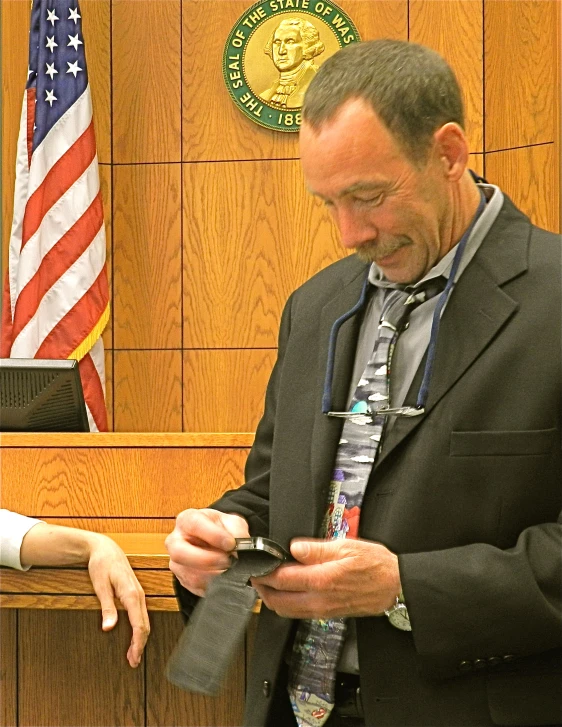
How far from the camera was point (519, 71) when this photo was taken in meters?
4.52

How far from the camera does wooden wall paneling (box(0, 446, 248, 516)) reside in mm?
2496

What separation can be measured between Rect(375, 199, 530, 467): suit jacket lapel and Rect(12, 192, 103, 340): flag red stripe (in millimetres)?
3352

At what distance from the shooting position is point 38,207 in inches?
177

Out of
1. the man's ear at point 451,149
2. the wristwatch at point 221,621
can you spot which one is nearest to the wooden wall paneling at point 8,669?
the wristwatch at point 221,621

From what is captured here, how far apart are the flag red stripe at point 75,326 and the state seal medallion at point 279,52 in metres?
1.22

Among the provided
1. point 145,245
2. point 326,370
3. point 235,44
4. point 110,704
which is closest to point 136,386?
point 145,245

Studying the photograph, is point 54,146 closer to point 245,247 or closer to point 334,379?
Answer: point 245,247

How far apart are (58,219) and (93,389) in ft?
2.67

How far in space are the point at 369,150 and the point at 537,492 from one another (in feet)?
1.72

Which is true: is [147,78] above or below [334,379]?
above

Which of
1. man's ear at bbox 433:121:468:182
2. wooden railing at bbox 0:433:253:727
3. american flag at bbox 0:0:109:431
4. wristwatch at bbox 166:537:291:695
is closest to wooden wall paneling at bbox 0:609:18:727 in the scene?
wooden railing at bbox 0:433:253:727

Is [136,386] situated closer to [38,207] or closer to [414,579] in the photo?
[38,207]

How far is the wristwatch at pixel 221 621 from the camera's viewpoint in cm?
121

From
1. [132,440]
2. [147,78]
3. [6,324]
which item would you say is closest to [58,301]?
[6,324]
